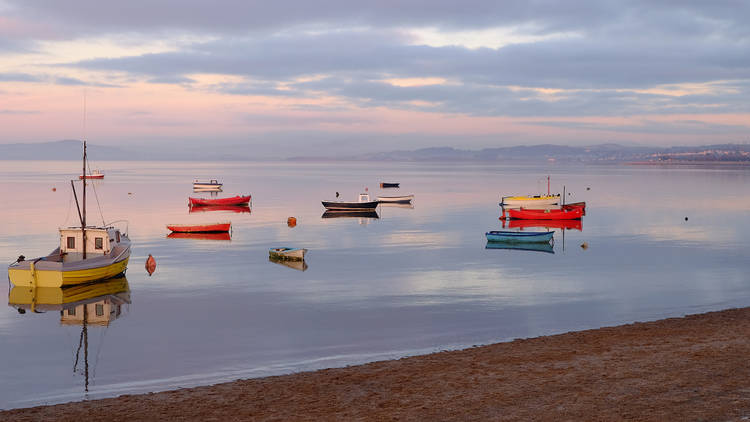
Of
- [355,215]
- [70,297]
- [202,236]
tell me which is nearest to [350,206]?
[355,215]

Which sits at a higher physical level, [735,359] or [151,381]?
[735,359]

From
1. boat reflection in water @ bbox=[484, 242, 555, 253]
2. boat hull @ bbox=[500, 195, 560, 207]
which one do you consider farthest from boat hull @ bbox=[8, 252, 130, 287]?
boat hull @ bbox=[500, 195, 560, 207]

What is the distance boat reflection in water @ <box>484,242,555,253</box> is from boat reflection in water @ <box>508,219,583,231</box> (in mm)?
16662

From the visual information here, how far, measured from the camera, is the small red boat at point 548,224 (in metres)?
73.9

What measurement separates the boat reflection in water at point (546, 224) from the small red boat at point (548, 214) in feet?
1.67

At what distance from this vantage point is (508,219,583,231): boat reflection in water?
73975mm

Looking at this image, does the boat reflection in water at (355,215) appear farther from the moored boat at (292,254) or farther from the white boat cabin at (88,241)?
the white boat cabin at (88,241)

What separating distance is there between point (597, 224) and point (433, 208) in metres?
29.4

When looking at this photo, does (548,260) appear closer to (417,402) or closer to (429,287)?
(429,287)

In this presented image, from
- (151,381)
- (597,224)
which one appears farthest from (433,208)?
(151,381)

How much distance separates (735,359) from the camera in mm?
18875

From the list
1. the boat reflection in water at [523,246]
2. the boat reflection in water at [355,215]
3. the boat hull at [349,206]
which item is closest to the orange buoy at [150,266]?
the boat reflection in water at [523,246]

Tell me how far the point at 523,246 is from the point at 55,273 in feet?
115

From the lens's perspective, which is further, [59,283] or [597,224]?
[597,224]
